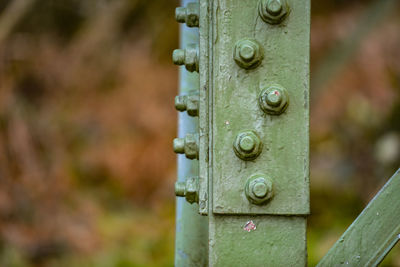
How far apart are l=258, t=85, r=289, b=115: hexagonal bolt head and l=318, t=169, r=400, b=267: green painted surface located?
0.27 metres

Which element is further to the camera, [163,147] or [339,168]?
[163,147]

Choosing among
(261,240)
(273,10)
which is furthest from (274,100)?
(261,240)

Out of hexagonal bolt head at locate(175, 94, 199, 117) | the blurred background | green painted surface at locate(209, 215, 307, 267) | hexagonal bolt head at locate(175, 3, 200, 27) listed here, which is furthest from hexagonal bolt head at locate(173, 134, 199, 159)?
the blurred background

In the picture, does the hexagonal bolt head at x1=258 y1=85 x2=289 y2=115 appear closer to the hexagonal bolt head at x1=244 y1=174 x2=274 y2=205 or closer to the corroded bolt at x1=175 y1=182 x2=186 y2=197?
the hexagonal bolt head at x1=244 y1=174 x2=274 y2=205

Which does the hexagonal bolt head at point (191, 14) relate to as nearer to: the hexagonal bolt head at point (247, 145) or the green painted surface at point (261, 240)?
the hexagonal bolt head at point (247, 145)

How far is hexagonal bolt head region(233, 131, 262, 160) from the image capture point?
37.0 inches

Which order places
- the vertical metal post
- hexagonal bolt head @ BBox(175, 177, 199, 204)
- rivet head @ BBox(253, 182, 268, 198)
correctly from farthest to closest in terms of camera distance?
the vertical metal post < hexagonal bolt head @ BBox(175, 177, 199, 204) < rivet head @ BBox(253, 182, 268, 198)

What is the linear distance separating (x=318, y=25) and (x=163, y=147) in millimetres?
2438

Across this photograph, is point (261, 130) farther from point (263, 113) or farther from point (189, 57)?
point (189, 57)

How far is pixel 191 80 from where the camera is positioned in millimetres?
1343

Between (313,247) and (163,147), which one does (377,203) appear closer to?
(313,247)

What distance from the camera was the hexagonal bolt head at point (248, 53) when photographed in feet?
3.09

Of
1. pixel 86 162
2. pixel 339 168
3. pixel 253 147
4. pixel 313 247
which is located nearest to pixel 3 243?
pixel 86 162

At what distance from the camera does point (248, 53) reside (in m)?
0.94
